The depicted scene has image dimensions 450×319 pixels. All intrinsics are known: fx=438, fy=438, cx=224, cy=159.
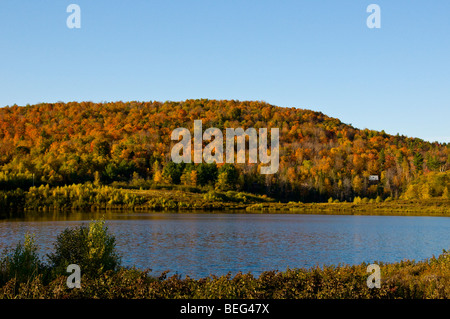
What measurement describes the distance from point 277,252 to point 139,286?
988 inches

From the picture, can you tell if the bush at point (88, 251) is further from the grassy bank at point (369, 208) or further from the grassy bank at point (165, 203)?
the grassy bank at point (369, 208)

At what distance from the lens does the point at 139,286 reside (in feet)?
52.6

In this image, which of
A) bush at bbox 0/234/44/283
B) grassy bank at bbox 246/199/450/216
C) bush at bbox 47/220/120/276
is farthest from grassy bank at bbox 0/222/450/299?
grassy bank at bbox 246/199/450/216

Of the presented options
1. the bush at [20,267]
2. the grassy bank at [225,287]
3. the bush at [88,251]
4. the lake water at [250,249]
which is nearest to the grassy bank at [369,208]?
the lake water at [250,249]

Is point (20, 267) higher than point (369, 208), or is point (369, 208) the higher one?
point (20, 267)

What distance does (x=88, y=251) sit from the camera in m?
22.5

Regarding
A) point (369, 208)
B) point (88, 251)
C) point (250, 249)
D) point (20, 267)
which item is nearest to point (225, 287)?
point (88, 251)

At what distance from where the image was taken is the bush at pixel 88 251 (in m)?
22.0

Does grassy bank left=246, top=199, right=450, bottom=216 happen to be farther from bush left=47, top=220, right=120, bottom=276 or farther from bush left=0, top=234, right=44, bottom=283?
bush left=0, top=234, right=44, bottom=283

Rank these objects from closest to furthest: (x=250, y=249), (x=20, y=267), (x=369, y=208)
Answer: (x=20, y=267) → (x=250, y=249) → (x=369, y=208)

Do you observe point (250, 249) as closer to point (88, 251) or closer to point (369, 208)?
point (88, 251)

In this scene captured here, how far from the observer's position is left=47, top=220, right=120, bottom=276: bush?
21992 mm

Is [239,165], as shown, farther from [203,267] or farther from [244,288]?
[244,288]
